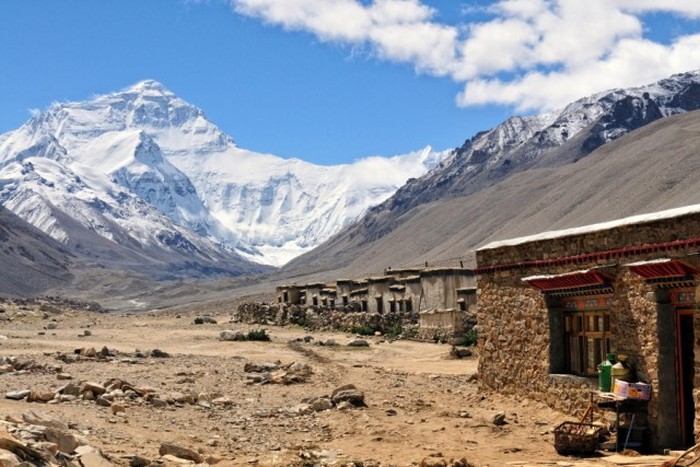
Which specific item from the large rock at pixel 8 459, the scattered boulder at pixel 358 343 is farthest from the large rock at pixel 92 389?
the scattered boulder at pixel 358 343

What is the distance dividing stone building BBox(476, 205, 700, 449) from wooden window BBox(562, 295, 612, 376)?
0.06 ft

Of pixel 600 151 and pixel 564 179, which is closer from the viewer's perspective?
pixel 564 179

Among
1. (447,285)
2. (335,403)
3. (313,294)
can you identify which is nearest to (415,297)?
(447,285)

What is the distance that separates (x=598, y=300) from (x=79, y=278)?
591 ft

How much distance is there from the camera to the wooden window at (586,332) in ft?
50.9

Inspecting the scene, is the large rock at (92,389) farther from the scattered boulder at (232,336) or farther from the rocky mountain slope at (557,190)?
the rocky mountain slope at (557,190)

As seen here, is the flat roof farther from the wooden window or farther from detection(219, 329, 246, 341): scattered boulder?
detection(219, 329, 246, 341): scattered boulder

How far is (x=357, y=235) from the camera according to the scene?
19762cm

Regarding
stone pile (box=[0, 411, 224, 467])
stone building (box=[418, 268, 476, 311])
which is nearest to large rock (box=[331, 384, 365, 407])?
stone pile (box=[0, 411, 224, 467])

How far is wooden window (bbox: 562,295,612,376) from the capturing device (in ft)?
50.9

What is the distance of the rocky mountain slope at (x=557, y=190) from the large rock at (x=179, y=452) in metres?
70.8

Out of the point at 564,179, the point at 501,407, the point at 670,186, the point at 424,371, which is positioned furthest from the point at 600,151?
the point at 501,407

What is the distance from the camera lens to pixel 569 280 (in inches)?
627

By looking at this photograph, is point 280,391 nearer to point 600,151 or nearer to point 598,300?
point 598,300
